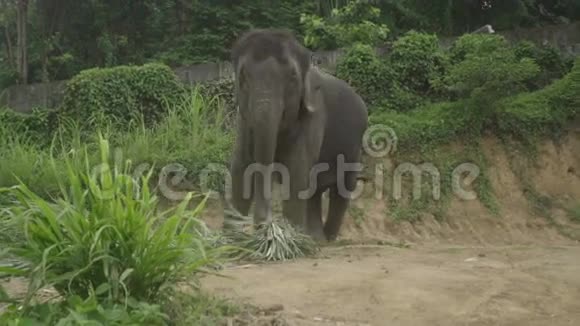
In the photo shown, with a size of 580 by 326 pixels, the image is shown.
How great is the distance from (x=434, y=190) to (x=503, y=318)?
7.37 meters

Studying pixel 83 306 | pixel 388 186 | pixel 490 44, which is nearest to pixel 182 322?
pixel 83 306

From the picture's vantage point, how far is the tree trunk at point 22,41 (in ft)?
66.4

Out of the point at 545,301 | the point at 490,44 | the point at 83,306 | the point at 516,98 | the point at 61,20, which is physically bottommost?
the point at 545,301

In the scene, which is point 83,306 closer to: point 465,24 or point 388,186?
point 388,186

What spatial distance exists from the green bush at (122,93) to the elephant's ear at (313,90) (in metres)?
5.40

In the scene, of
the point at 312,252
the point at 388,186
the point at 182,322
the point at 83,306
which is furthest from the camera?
the point at 388,186

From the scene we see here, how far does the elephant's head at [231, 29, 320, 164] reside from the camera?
668 centimetres

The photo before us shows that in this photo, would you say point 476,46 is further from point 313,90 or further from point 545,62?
point 313,90

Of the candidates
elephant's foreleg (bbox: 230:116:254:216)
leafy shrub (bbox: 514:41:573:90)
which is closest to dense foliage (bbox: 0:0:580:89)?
leafy shrub (bbox: 514:41:573:90)

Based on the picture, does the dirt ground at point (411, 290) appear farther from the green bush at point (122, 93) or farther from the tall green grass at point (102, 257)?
the green bush at point (122, 93)

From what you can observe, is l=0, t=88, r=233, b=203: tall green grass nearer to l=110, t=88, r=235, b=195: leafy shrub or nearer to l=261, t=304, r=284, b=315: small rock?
l=110, t=88, r=235, b=195: leafy shrub

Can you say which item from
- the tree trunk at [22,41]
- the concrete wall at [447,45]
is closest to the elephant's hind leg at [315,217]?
the concrete wall at [447,45]

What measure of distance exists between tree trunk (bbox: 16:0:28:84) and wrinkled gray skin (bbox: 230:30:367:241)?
13.7 metres

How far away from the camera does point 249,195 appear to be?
289 inches
